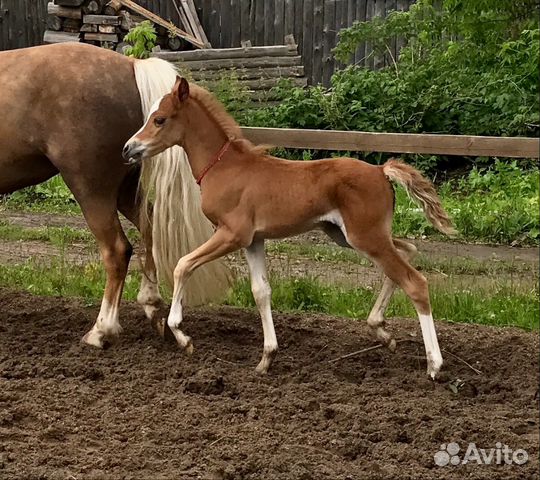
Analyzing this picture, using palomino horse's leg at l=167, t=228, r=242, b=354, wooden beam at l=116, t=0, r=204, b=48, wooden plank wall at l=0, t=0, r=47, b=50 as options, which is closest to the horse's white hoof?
palomino horse's leg at l=167, t=228, r=242, b=354

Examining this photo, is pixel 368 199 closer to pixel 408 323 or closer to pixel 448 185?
pixel 408 323

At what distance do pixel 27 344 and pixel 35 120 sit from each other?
1.45 metres

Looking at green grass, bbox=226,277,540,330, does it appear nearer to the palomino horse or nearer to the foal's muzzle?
the palomino horse

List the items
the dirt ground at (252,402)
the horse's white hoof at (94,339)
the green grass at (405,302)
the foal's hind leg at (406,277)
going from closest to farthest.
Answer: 1. the dirt ground at (252,402)
2. the foal's hind leg at (406,277)
3. the horse's white hoof at (94,339)
4. the green grass at (405,302)

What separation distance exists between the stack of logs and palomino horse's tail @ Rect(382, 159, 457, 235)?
36.1 ft

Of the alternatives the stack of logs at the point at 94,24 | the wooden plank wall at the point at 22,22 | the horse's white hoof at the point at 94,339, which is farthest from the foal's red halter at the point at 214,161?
the wooden plank wall at the point at 22,22

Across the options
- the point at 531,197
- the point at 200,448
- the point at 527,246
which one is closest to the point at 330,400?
the point at 200,448

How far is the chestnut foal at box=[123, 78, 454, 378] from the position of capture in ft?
18.0

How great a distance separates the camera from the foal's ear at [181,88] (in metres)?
5.71

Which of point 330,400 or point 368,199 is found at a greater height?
point 368,199

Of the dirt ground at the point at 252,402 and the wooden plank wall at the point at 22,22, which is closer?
the dirt ground at the point at 252,402

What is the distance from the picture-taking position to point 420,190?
5496mm

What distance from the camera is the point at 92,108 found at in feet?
20.8

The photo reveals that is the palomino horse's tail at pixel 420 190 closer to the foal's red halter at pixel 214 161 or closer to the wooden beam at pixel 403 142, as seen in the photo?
the wooden beam at pixel 403 142
